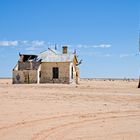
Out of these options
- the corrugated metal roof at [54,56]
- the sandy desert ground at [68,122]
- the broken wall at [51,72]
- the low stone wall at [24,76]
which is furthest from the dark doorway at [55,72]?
the sandy desert ground at [68,122]

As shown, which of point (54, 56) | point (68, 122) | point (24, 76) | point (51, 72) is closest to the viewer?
point (68, 122)

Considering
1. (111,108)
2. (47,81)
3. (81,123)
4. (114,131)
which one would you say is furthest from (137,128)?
(47,81)

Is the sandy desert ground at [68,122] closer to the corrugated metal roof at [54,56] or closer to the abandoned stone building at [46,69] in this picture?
the abandoned stone building at [46,69]

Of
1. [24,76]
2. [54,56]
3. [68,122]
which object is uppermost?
[54,56]

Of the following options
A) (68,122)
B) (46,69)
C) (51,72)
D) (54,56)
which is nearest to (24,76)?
(46,69)

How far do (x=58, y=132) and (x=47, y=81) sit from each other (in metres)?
34.9

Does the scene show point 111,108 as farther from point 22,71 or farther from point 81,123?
point 22,71

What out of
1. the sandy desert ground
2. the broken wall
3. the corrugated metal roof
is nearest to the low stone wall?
the broken wall

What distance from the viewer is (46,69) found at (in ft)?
149

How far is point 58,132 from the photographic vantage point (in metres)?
10.9

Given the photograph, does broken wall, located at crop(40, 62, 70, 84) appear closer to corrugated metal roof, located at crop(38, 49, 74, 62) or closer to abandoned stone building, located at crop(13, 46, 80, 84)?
abandoned stone building, located at crop(13, 46, 80, 84)

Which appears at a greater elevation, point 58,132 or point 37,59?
point 37,59

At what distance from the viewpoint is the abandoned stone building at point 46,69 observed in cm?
4506

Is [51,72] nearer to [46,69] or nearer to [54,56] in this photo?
[46,69]
